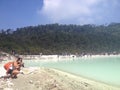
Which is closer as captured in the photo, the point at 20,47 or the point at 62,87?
the point at 62,87

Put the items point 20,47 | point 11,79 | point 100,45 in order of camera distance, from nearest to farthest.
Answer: point 11,79, point 20,47, point 100,45

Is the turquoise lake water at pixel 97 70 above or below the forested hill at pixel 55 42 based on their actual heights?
below

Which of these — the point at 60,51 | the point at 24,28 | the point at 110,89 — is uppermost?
the point at 24,28

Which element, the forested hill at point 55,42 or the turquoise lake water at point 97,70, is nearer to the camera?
the turquoise lake water at point 97,70

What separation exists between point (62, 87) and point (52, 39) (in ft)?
373

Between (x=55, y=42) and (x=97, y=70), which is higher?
(x=55, y=42)

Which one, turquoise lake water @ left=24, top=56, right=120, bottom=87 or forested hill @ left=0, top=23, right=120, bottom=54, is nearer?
turquoise lake water @ left=24, top=56, right=120, bottom=87

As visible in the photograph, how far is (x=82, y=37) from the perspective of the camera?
138 m

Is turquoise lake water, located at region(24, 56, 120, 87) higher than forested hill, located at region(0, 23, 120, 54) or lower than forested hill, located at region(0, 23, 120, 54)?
lower

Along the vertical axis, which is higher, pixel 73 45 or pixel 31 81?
pixel 73 45

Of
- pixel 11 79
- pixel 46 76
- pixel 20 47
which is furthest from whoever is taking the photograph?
pixel 20 47

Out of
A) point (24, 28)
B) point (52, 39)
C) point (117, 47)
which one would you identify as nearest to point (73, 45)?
point (52, 39)

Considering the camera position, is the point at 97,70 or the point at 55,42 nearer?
the point at 97,70

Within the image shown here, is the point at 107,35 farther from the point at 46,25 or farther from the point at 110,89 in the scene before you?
the point at 110,89
